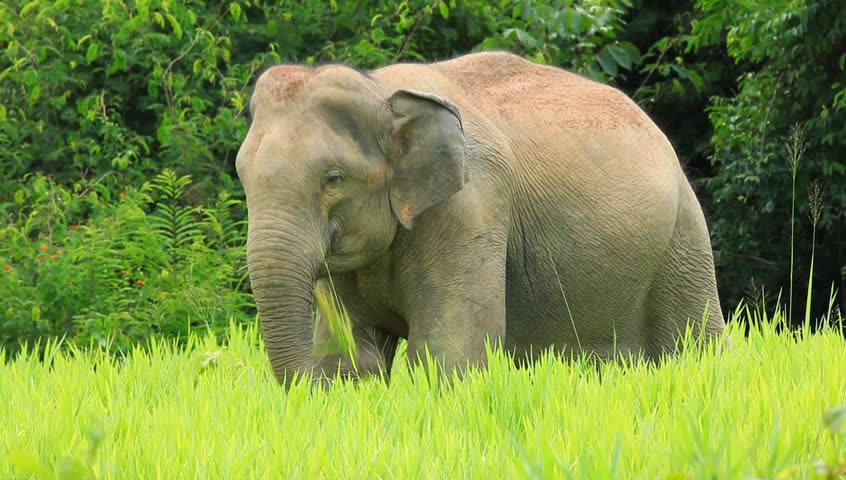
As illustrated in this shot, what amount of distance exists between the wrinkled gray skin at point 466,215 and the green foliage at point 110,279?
324cm

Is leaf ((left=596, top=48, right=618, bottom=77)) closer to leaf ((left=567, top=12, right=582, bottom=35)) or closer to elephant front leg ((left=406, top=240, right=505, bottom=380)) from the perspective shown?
leaf ((left=567, top=12, right=582, bottom=35))

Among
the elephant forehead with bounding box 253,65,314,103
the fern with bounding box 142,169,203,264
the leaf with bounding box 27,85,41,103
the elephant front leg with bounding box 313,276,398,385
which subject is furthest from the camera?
the leaf with bounding box 27,85,41,103

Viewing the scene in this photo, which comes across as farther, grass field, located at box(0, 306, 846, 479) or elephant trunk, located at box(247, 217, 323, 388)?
elephant trunk, located at box(247, 217, 323, 388)

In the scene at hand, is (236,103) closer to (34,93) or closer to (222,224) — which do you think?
(222,224)

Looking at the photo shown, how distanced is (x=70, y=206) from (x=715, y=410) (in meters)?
6.59

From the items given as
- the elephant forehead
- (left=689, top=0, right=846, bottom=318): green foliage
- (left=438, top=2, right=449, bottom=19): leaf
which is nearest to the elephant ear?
the elephant forehead

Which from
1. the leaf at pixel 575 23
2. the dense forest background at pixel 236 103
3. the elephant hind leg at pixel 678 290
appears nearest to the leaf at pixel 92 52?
the dense forest background at pixel 236 103

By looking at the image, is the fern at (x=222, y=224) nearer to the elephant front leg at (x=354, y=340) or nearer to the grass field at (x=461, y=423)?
the elephant front leg at (x=354, y=340)

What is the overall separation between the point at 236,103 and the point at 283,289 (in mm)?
5856

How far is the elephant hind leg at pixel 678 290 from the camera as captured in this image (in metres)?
5.96

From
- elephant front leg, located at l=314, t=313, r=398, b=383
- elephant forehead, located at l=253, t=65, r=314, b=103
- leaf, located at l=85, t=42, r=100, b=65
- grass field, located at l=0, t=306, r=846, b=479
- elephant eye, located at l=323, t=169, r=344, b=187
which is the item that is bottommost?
elephant front leg, located at l=314, t=313, r=398, b=383

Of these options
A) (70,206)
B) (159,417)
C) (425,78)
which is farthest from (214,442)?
(70,206)

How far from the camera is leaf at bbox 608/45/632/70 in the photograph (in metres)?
10.9

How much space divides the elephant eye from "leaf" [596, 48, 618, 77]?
6.23m
